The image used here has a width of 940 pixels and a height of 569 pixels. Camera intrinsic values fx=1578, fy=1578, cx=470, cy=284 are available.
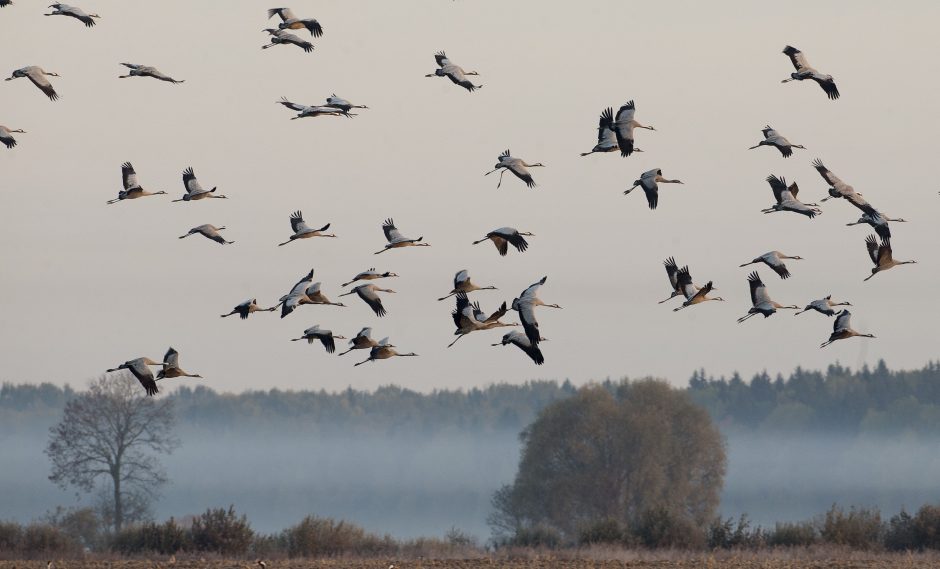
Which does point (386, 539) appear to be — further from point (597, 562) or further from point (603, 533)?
point (597, 562)

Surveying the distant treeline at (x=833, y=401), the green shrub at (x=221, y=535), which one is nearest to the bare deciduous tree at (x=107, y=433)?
the green shrub at (x=221, y=535)

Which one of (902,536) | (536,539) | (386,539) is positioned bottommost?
(902,536)

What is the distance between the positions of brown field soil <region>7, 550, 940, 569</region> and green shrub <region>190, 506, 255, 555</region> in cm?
232

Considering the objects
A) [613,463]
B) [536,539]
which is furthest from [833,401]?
[536,539]

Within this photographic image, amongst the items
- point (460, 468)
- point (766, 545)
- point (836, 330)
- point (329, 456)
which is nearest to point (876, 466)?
point (460, 468)

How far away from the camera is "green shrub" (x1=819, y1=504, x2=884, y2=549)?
3956cm

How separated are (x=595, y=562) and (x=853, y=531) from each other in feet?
32.6

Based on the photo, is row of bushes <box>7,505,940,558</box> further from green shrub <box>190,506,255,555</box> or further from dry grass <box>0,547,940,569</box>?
dry grass <box>0,547,940,569</box>

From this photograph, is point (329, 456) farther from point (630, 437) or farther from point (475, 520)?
point (630, 437)

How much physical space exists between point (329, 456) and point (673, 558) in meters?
163

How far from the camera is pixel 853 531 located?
39969 mm

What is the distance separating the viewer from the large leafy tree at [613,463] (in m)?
67.7

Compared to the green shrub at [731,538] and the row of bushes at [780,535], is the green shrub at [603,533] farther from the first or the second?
the green shrub at [731,538]

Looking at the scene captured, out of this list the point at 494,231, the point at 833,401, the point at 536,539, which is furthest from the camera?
the point at 833,401
